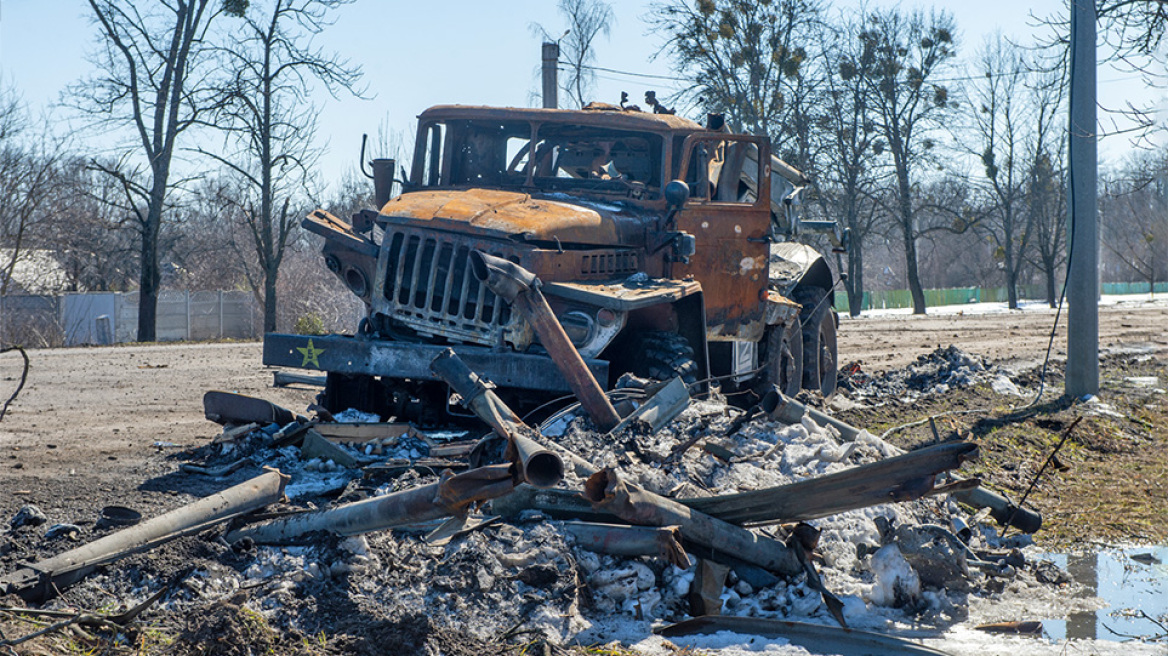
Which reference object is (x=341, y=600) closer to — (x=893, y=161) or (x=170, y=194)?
(x=170, y=194)

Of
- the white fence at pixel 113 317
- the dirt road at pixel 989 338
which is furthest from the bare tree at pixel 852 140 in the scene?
the white fence at pixel 113 317

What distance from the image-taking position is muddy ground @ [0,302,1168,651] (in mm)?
6246

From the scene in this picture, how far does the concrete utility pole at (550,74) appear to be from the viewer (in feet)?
90.1

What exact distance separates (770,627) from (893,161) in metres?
38.2

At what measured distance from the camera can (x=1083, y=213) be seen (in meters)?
10.6

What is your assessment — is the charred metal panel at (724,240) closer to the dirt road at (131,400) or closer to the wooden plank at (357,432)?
the wooden plank at (357,432)

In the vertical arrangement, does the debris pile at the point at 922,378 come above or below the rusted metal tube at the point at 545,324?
below

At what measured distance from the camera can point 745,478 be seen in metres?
5.61

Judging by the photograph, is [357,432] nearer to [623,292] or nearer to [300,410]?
[623,292]

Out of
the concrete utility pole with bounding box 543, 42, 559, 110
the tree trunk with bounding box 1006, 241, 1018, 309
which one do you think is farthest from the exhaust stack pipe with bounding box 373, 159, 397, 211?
the tree trunk with bounding box 1006, 241, 1018, 309

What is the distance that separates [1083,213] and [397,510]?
29.2ft

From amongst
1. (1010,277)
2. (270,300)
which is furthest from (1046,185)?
(270,300)

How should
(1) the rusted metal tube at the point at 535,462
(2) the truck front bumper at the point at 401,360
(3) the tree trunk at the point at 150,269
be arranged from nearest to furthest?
1. (1) the rusted metal tube at the point at 535,462
2. (2) the truck front bumper at the point at 401,360
3. (3) the tree trunk at the point at 150,269

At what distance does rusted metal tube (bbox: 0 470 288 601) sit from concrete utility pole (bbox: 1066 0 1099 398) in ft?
28.2
